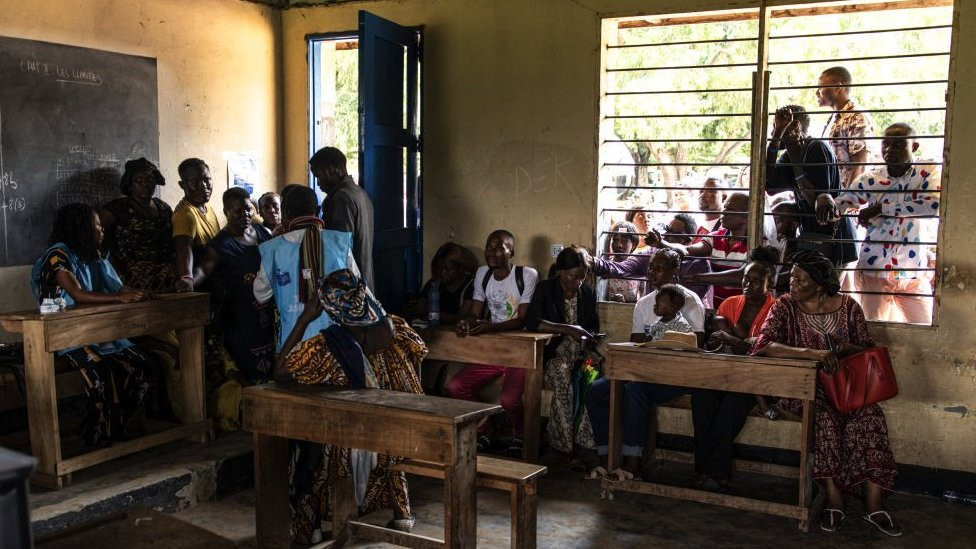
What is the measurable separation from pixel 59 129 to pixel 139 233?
2.70ft

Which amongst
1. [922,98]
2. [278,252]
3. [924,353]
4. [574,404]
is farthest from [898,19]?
[278,252]

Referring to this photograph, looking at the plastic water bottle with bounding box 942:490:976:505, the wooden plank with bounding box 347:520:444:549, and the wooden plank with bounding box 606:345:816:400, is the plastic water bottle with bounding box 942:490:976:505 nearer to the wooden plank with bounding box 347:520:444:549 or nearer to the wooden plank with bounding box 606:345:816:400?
the wooden plank with bounding box 606:345:816:400

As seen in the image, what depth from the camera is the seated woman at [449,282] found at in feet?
21.2

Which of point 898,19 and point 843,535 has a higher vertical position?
point 898,19

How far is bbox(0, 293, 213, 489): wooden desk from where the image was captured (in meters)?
4.58

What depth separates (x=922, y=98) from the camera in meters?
A: 7.86

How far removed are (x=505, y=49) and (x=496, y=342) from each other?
230 centimetres

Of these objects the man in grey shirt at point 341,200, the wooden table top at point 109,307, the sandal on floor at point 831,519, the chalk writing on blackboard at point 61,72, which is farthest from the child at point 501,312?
the chalk writing on blackboard at point 61,72

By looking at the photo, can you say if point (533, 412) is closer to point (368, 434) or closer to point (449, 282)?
point (449, 282)

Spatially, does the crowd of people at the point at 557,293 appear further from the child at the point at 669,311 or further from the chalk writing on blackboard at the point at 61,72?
the chalk writing on blackboard at the point at 61,72

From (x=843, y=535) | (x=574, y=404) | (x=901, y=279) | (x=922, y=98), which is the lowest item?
(x=843, y=535)

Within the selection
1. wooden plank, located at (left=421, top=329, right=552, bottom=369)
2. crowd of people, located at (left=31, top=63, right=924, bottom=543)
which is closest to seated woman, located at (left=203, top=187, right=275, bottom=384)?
crowd of people, located at (left=31, top=63, right=924, bottom=543)

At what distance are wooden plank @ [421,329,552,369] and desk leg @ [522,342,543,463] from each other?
0.06 metres

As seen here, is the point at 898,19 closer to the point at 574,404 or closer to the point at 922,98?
the point at 922,98
